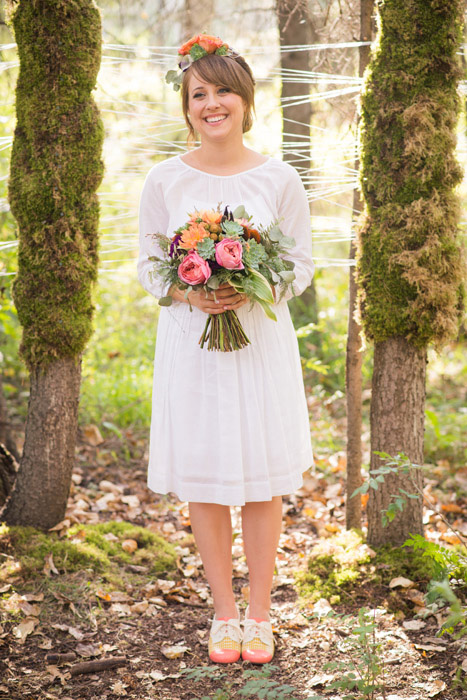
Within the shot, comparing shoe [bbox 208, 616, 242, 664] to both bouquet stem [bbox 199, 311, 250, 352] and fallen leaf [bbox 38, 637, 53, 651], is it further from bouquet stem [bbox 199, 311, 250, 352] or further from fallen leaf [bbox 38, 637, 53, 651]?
bouquet stem [bbox 199, 311, 250, 352]

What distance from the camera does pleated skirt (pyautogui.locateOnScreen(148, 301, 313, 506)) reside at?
97.3 inches

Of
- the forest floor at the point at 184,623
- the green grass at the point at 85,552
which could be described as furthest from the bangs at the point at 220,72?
the green grass at the point at 85,552

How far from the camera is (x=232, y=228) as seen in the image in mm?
2289

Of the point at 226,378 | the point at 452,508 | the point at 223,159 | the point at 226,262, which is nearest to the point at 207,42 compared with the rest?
the point at 223,159

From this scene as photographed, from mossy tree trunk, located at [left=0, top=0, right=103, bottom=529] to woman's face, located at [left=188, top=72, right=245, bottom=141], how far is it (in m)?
0.80

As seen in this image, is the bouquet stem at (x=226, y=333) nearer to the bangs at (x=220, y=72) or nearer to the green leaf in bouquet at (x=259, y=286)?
the green leaf in bouquet at (x=259, y=286)

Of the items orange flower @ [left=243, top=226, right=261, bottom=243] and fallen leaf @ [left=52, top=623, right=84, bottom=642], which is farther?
fallen leaf @ [left=52, top=623, right=84, bottom=642]

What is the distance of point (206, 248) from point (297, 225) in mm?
557

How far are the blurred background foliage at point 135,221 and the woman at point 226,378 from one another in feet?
2.72

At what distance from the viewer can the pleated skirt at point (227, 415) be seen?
2471mm

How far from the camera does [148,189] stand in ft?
8.71

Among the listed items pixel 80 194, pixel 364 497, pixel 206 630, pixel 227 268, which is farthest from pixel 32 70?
pixel 364 497

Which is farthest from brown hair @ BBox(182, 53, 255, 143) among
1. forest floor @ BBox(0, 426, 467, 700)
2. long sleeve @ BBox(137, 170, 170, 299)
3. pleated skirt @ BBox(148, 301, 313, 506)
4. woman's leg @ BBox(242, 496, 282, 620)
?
forest floor @ BBox(0, 426, 467, 700)

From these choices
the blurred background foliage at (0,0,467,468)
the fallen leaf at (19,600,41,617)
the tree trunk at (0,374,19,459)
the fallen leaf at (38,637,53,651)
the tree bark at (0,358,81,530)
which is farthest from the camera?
the tree trunk at (0,374,19,459)
